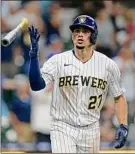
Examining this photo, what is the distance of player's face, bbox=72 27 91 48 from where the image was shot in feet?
17.9

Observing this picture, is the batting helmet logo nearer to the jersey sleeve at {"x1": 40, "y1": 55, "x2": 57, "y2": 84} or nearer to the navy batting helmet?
the navy batting helmet

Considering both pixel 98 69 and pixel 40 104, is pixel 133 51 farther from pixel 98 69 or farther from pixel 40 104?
pixel 98 69

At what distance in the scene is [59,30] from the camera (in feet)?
29.2

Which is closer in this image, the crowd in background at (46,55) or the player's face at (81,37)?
the player's face at (81,37)

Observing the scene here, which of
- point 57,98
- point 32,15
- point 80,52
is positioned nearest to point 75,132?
point 57,98

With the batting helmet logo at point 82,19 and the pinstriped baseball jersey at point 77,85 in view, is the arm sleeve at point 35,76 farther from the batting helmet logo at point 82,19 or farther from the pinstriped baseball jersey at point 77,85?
the batting helmet logo at point 82,19

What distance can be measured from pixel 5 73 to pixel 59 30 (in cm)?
92

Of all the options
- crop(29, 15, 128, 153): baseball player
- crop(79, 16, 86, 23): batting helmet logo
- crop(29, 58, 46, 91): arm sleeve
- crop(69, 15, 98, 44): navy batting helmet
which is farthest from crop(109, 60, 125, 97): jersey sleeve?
crop(29, 58, 46, 91): arm sleeve

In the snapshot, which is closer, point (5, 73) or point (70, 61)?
point (70, 61)

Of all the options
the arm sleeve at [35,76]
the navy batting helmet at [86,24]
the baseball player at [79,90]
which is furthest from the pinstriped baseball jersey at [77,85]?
the navy batting helmet at [86,24]

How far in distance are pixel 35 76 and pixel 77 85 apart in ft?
1.44

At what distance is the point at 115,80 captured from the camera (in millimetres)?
5684

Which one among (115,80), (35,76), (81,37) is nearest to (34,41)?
(35,76)

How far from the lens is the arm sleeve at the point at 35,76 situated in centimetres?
524
